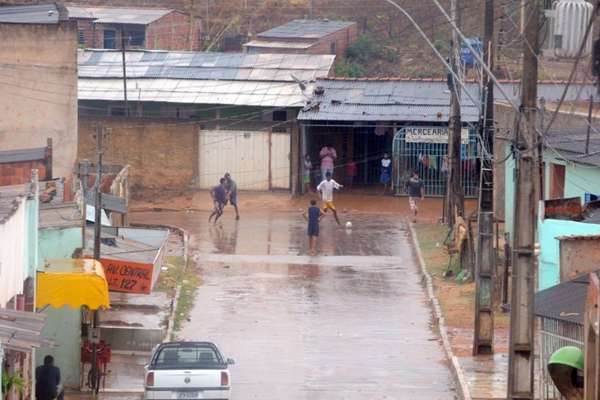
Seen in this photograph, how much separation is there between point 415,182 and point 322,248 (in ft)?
15.9

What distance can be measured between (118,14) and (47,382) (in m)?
38.2

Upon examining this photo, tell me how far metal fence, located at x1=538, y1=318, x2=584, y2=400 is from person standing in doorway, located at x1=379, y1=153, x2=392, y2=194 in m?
24.2

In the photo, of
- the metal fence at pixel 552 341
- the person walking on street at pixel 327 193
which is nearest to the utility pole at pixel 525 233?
the metal fence at pixel 552 341

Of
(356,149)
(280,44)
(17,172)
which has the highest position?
(280,44)

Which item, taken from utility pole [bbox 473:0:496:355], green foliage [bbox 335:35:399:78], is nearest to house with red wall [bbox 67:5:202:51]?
green foliage [bbox 335:35:399:78]

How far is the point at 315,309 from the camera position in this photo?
30.2 m

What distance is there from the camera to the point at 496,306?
1159 inches

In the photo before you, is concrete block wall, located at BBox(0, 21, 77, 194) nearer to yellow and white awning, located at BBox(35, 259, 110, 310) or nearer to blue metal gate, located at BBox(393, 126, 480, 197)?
blue metal gate, located at BBox(393, 126, 480, 197)

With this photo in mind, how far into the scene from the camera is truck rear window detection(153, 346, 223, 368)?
2152 centimetres

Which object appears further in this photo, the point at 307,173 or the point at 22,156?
the point at 307,173

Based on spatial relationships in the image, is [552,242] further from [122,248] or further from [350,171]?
[350,171]

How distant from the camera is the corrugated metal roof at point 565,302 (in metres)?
18.5

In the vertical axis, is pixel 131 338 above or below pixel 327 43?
below

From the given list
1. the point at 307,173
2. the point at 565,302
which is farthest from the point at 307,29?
the point at 565,302
